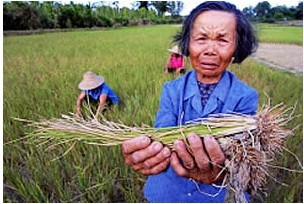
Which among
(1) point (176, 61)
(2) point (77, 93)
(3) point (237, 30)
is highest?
(3) point (237, 30)

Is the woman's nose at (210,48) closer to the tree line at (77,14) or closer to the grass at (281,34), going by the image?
the grass at (281,34)

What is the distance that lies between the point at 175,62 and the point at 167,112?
229mm

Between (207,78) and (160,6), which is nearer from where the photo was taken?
(207,78)

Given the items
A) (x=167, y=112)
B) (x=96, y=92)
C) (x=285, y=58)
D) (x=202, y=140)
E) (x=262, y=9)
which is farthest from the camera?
(x=285, y=58)

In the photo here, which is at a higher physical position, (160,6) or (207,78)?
(160,6)

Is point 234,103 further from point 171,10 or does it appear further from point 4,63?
point 4,63

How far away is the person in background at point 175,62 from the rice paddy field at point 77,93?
0.03 m

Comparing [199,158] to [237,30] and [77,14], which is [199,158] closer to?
[237,30]

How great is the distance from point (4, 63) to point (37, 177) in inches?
12.1

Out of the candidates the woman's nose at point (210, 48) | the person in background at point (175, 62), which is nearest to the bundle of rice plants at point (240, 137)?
the woman's nose at point (210, 48)

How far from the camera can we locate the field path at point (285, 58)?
113 cm

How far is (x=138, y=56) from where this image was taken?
1147 millimetres

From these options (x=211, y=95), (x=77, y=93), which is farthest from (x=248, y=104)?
(x=77, y=93)

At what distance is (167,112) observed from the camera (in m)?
0.76
